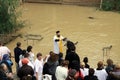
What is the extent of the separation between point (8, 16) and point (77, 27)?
4.64 m

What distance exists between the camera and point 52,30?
20.3 metres

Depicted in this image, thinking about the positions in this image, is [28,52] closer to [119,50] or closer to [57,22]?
[119,50]

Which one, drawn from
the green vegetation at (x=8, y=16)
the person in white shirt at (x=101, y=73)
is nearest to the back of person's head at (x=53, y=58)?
the person in white shirt at (x=101, y=73)

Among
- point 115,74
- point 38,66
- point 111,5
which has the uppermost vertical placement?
point 115,74

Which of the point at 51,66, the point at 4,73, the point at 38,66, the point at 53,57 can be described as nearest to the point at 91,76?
the point at 53,57

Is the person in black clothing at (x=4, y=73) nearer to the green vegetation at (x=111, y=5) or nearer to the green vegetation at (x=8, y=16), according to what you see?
the green vegetation at (x=8, y=16)

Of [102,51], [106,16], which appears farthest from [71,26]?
[102,51]

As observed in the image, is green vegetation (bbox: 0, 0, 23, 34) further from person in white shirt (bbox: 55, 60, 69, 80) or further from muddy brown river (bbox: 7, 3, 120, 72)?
person in white shirt (bbox: 55, 60, 69, 80)

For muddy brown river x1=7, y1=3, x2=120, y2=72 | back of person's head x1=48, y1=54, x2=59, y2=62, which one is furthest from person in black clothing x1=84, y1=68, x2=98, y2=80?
muddy brown river x1=7, y1=3, x2=120, y2=72

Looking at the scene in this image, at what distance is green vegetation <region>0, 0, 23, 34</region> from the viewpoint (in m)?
17.8

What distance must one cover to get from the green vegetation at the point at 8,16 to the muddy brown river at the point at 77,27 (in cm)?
71

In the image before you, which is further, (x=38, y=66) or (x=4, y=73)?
(x=38, y=66)

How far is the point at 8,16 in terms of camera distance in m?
18.0

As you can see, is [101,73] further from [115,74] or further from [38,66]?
[38,66]
